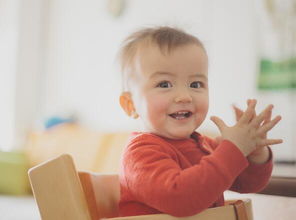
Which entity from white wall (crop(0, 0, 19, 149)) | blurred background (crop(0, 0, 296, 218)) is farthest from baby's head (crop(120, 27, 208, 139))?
white wall (crop(0, 0, 19, 149))

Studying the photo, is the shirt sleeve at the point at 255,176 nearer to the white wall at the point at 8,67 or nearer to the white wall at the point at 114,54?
the white wall at the point at 114,54

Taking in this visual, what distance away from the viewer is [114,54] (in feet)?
9.93

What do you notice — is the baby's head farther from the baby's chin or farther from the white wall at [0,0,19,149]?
the white wall at [0,0,19,149]

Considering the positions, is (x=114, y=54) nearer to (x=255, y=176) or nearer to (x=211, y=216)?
(x=255, y=176)

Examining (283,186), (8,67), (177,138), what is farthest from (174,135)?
(8,67)

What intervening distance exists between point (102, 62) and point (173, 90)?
7.74 ft

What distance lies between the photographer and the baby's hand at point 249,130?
0.71 meters

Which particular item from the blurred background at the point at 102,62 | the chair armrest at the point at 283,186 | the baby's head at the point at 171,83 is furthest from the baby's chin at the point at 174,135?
the blurred background at the point at 102,62

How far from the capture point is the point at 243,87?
7.52ft

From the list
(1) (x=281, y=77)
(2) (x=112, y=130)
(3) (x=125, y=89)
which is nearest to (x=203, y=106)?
(3) (x=125, y=89)

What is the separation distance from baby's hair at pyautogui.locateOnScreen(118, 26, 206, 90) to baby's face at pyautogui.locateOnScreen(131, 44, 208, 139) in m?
0.01

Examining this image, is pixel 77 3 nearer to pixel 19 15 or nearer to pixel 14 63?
pixel 19 15

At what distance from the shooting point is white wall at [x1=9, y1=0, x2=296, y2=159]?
2.28 metres

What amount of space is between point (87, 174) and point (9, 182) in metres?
2.03
